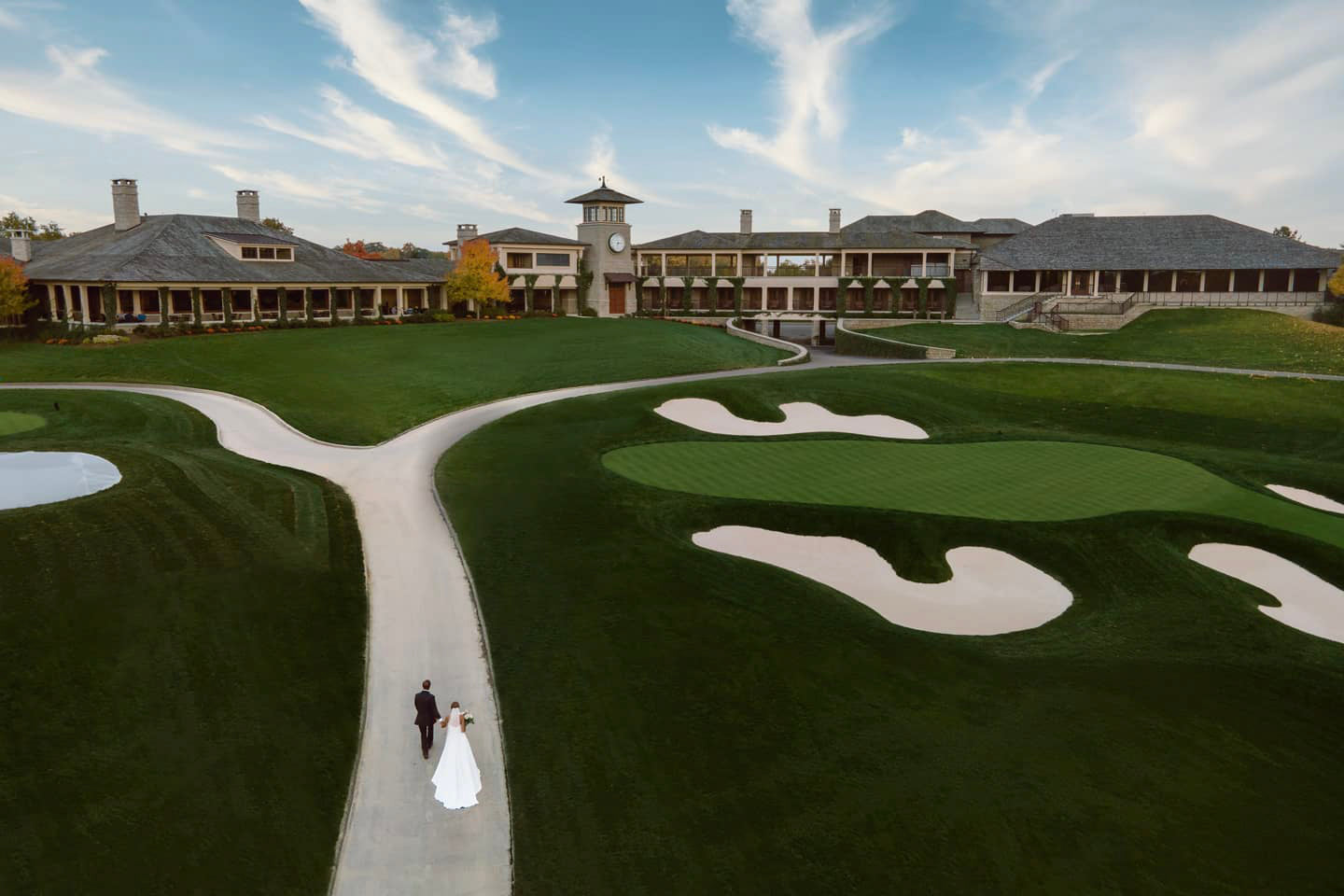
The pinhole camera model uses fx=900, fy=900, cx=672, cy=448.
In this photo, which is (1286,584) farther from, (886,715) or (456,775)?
(456,775)

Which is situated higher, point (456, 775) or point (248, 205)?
point (248, 205)

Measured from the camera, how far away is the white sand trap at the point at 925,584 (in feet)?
61.7

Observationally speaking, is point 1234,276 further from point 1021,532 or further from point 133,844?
point 133,844

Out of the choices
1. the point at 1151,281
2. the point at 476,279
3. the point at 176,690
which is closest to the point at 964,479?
the point at 176,690

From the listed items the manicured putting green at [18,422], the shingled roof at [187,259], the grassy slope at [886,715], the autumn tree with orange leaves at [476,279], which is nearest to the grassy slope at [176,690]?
the grassy slope at [886,715]

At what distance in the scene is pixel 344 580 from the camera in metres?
18.2

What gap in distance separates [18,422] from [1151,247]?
8001 cm

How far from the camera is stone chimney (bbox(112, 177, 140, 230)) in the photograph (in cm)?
6525

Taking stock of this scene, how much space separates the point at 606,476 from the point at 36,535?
13593mm

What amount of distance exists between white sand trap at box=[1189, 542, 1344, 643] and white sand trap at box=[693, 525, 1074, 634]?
476 cm

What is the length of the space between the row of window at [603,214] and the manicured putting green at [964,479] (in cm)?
5310

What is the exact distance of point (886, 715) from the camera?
45.5ft

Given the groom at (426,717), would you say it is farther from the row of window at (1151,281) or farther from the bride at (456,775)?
the row of window at (1151,281)

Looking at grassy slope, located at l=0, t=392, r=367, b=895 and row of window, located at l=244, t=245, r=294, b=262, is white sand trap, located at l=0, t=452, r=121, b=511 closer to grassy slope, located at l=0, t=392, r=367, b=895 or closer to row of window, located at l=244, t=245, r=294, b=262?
grassy slope, located at l=0, t=392, r=367, b=895
